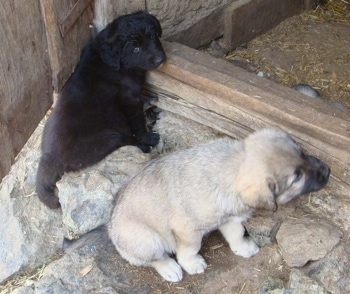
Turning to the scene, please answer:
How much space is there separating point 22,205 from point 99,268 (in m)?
1.44

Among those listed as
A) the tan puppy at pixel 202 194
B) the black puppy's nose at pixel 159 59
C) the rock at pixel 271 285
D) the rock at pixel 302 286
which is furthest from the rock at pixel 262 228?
the black puppy's nose at pixel 159 59

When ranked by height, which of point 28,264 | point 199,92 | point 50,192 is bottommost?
point 28,264

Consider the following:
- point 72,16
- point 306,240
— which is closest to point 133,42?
point 72,16

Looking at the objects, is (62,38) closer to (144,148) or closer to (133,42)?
(133,42)

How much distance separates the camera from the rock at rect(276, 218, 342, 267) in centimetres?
481

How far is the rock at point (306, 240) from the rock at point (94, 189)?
143 centimetres

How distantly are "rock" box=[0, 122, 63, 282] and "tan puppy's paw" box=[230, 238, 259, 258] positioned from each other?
1699 mm

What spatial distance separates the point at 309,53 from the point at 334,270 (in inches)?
117

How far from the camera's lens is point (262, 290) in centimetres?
474

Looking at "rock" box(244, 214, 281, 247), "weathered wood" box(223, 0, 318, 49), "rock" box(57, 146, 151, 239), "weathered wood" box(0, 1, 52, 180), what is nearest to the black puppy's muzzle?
"rock" box(244, 214, 281, 247)

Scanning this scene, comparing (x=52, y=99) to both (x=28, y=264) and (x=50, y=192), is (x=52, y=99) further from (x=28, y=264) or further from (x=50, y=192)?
(x=28, y=264)

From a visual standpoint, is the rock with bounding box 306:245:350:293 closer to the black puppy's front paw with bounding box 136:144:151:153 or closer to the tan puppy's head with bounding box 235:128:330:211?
the tan puppy's head with bounding box 235:128:330:211

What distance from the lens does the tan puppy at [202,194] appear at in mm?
4289

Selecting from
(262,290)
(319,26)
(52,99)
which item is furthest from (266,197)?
(319,26)
